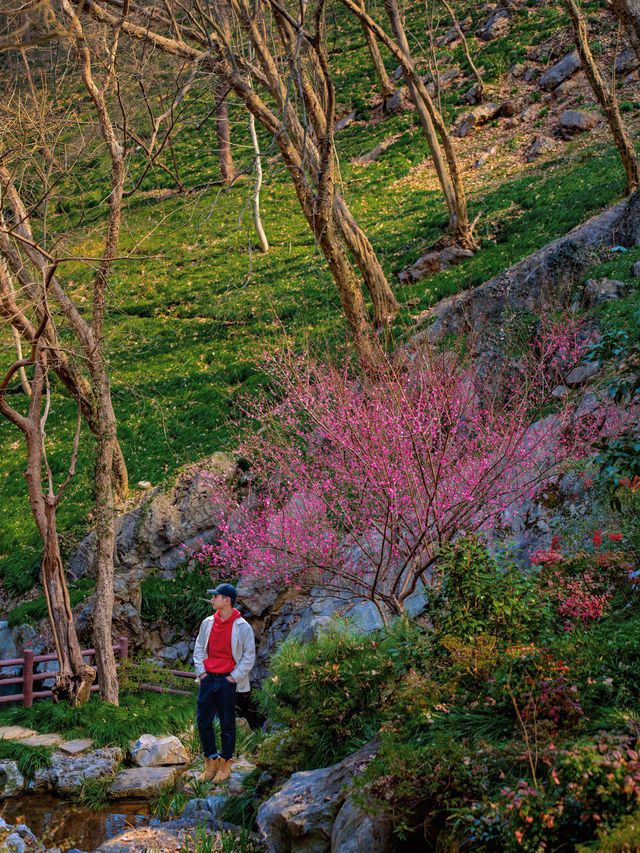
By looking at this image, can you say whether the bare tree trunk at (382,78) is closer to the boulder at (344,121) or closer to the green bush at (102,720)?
the boulder at (344,121)

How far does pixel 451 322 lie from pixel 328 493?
4.81 meters

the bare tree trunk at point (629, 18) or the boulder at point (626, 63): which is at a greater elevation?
the boulder at point (626, 63)

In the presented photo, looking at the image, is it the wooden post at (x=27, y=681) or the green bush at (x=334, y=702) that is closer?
the green bush at (x=334, y=702)

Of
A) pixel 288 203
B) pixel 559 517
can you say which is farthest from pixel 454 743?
pixel 288 203

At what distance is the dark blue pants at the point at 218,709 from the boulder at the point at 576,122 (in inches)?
743

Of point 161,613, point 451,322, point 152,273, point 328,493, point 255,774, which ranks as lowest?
point 161,613

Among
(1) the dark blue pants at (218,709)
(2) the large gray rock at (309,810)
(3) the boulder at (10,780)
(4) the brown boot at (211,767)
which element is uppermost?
(2) the large gray rock at (309,810)

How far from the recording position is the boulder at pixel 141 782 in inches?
240

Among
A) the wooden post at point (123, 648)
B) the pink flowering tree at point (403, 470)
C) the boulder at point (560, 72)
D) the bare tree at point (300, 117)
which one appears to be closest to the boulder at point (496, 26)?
A: the boulder at point (560, 72)

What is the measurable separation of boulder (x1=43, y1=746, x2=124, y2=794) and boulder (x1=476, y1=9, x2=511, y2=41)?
29774 millimetres

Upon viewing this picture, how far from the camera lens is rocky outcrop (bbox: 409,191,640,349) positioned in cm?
1091

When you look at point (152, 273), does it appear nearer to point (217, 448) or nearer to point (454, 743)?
point (217, 448)

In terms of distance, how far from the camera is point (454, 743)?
3420 millimetres

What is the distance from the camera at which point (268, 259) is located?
20.1 metres
